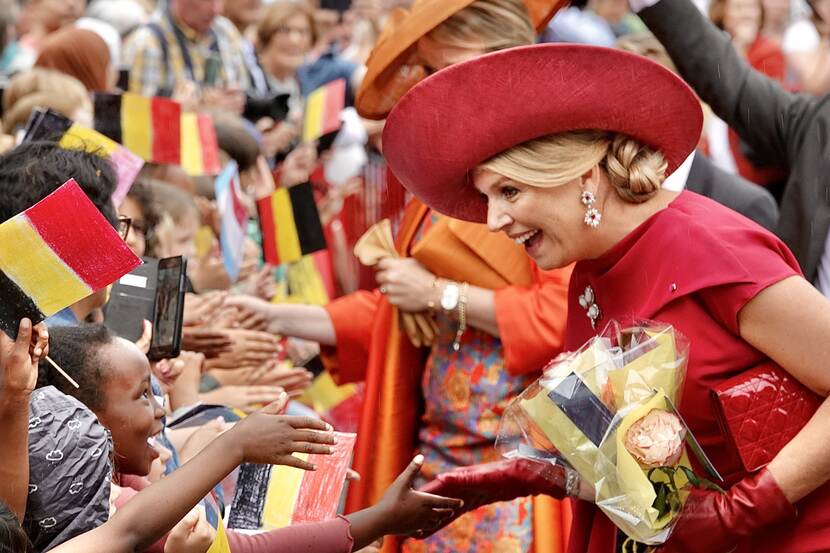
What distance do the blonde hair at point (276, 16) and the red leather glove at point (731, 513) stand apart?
271 inches

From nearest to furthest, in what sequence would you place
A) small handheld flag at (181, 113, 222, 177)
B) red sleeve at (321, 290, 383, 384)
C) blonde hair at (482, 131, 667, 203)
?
1. blonde hair at (482, 131, 667, 203)
2. red sleeve at (321, 290, 383, 384)
3. small handheld flag at (181, 113, 222, 177)

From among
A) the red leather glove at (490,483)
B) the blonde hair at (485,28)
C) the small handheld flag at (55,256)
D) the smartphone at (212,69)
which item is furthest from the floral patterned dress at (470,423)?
the smartphone at (212,69)

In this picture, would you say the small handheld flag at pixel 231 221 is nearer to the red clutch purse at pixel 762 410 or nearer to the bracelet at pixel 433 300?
the bracelet at pixel 433 300

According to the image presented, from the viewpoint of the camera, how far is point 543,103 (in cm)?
269

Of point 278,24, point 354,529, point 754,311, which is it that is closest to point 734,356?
point 754,311

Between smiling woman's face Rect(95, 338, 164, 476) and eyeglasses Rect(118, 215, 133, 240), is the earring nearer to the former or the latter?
smiling woman's face Rect(95, 338, 164, 476)

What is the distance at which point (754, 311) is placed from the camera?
2551mm

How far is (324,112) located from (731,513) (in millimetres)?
A: 4746

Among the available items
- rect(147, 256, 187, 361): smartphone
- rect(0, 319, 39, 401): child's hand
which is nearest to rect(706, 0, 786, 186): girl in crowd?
rect(147, 256, 187, 361): smartphone

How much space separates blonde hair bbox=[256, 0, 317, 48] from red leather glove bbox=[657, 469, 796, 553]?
6.89m

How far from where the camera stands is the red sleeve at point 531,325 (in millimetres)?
3689

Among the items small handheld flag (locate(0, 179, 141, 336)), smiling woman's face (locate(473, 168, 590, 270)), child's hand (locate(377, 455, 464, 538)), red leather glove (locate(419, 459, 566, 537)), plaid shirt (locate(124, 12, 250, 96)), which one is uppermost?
small handheld flag (locate(0, 179, 141, 336))

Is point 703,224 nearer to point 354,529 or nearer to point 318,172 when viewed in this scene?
point 354,529

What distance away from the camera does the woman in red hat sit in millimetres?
2543
